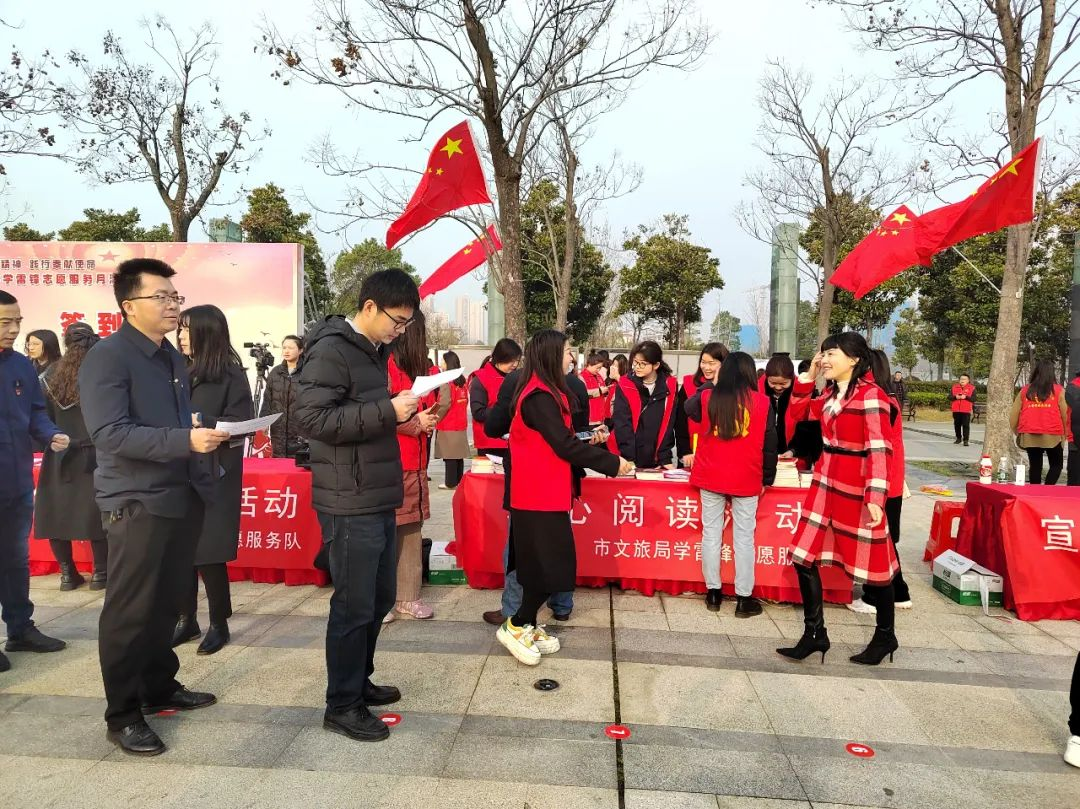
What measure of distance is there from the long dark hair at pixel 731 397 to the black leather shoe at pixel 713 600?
105cm

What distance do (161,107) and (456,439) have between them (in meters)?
11.4

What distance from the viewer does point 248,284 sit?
994 centimetres

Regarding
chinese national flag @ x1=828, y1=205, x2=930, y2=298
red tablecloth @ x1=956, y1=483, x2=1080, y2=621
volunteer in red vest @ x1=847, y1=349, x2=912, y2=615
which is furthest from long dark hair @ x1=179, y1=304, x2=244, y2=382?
chinese national flag @ x1=828, y1=205, x2=930, y2=298

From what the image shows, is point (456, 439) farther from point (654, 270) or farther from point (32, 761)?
point (654, 270)

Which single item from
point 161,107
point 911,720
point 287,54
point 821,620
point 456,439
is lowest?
point 911,720

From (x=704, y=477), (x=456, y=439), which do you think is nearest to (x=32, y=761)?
(x=704, y=477)

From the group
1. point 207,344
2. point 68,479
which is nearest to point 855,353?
point 207,344

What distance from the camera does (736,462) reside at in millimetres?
4047

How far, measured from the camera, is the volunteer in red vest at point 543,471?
326 cm

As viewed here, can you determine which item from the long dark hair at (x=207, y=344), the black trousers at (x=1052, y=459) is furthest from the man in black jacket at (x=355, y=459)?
the black trousers at (x=1052, y=459)

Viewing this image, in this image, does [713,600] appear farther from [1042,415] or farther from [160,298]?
[1042,415]

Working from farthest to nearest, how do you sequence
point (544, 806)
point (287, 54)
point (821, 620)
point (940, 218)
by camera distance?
point (287, 54) → point (940, 218) → point (821, 620) → point (544, 806)

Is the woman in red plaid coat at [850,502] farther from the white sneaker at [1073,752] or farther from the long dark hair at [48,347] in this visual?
the long dark hair at [48,347]

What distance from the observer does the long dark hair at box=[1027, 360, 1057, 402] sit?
7324 mm
